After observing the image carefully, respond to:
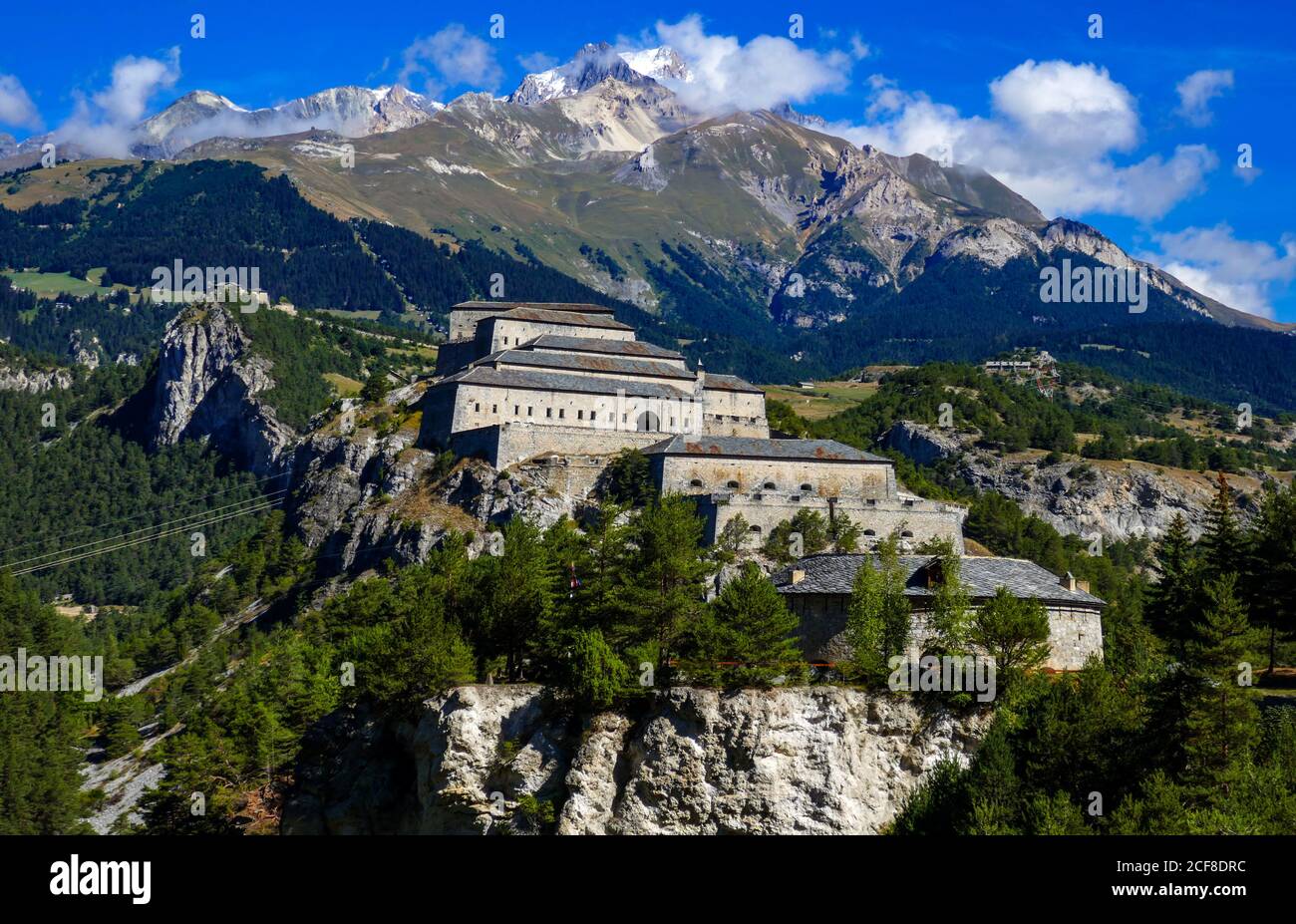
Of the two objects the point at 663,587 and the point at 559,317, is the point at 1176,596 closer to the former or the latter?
the point at 663,587

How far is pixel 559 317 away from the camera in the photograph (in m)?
136

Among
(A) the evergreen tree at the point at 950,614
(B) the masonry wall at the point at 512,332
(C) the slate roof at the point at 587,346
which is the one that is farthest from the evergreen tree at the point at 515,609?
(B) the masonry wall at the point at 512,332

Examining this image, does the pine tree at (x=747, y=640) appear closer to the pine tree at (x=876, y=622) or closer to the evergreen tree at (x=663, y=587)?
the evergreen tree at (x=663, y=587)

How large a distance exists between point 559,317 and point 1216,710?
98.2 m

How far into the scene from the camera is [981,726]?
52312mm

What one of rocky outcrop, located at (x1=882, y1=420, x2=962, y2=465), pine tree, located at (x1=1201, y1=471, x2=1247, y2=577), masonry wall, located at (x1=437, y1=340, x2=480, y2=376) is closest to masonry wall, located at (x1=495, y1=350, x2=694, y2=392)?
masonry wall, located at (x1=437, y1=340, x2=480, y2=376)

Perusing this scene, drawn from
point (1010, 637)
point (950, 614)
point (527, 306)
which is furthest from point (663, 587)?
point (527, 306)

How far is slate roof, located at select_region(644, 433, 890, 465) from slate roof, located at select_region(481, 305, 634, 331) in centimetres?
3455

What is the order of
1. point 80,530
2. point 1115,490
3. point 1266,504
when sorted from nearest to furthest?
point 1266,504
point 1115,490
point 80,530

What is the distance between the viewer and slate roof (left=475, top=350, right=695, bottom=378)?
383 ft

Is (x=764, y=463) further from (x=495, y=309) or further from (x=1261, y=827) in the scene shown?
(x=1261, y=827)

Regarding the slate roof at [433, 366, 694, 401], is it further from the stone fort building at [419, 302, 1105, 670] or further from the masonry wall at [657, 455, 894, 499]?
the masonry wall at [657, 455, 894, 499]

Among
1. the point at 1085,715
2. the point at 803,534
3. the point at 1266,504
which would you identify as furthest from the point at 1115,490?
the point at 1085,715
